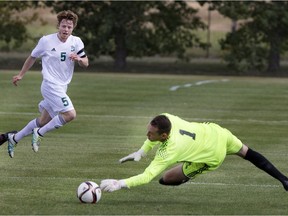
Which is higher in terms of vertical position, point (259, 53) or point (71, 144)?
point (71, 144)

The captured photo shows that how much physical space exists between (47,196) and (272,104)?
57.2ft

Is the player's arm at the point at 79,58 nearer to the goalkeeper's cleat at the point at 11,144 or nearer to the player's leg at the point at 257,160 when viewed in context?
the goalkeeper's cleat at the point at 11,144

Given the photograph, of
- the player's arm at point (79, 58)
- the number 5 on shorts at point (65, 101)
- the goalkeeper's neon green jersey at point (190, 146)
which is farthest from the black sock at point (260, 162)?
the number 5 on shorts at point (65, 101)

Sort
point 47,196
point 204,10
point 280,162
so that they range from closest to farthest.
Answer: point 47,196
point 280,162
point 204,10

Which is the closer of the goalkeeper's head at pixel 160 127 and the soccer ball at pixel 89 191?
the goalkeeper's head at pixel 160 127

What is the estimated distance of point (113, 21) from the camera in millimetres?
44250

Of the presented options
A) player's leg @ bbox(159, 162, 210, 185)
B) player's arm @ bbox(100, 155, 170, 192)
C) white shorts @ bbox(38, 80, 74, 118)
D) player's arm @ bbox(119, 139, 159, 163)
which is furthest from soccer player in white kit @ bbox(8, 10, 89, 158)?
player's arm @ bbox(100, 155, 170, 192)

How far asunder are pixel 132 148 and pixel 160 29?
27.9m

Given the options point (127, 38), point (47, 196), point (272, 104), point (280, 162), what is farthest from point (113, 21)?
point (47, 196)

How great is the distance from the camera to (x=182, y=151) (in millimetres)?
11570

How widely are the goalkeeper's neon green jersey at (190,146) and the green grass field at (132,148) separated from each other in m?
0.53

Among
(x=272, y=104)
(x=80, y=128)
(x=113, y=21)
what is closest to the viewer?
(x=80, y=128)

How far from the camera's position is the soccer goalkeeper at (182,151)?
1113 centimetres

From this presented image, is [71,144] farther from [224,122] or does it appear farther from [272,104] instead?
[272,104]
